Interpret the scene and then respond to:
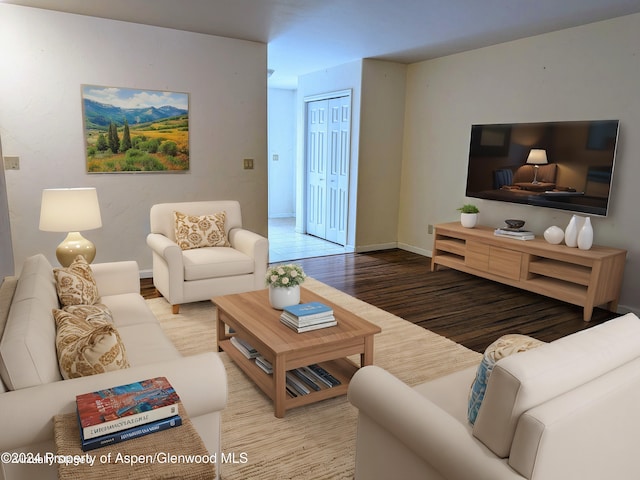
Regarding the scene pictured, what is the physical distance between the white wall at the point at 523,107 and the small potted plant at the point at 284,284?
9.91 ft

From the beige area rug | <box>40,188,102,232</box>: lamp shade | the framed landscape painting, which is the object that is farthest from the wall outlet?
A: the beige area rug

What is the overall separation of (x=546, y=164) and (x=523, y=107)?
0.69 meters

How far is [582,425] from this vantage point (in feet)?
4.29

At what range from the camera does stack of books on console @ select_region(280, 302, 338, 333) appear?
2.56m

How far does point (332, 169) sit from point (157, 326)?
4606mm

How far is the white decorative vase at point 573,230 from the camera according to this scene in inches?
162

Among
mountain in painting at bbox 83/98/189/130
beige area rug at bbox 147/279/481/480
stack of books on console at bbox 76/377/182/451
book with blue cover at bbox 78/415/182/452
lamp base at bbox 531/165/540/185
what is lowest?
beige area rug at bbox 147/279/481/480

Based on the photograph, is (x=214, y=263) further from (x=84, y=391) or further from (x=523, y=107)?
(x=523, y=107)

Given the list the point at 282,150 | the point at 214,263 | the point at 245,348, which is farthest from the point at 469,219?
the point at 282,150

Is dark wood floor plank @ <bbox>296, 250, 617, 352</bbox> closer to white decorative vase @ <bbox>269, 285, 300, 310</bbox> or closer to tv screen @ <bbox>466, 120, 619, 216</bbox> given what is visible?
tv screen @ <bbox>466, 120, 619, 216</bbox>

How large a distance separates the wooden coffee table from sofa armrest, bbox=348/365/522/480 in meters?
0.70

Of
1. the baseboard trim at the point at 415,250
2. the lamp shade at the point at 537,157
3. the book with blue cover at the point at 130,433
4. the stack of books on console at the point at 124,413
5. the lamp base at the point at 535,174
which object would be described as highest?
the lamp shade at the point at 537,157

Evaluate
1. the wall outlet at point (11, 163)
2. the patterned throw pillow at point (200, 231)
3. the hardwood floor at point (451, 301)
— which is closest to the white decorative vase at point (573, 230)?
the hardwood floor at point (451, 301)

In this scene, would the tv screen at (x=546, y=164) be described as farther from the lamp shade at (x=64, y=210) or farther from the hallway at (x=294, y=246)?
the lamp shade at (x=64, y=210)
